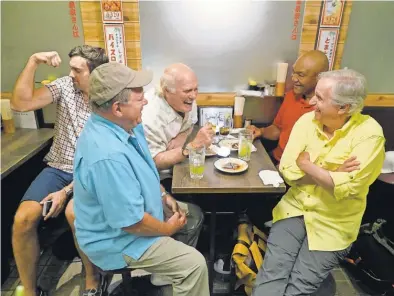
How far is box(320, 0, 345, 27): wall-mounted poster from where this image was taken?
8.02 ft

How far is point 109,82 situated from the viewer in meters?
1.34

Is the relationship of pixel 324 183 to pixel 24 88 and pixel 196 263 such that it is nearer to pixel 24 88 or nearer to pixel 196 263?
pixel 196 263

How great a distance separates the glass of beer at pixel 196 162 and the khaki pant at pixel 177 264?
38 cm

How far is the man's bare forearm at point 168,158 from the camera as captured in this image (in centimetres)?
191

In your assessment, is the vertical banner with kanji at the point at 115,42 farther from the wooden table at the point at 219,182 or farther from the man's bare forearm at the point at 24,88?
the wooden table at the point at 219,182

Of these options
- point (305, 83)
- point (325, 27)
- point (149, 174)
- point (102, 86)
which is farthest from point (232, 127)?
point (102, 86)

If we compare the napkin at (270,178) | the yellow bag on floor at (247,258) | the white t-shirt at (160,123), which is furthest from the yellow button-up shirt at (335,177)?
the white t-shirt at (160,123)

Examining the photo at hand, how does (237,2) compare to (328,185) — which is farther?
(237,2)

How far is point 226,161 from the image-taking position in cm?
191

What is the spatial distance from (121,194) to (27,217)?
2.98 feet

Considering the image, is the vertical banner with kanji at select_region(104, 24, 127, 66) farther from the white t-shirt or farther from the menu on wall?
the menu on wall

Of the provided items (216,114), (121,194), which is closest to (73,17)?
(216,114)

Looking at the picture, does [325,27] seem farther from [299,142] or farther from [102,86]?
[102,86]

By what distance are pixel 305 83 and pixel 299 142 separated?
2.16 ft
